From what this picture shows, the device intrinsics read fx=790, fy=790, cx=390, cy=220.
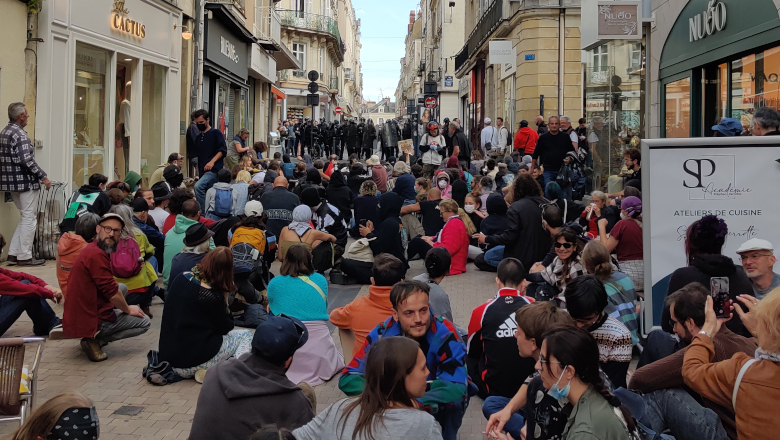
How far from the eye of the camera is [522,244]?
31.4 ft

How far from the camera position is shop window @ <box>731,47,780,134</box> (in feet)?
32.6

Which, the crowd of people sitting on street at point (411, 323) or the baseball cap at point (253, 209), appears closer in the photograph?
the crowd of people sitting on street at point (411, 323)

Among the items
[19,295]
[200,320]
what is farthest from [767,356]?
[19,295]

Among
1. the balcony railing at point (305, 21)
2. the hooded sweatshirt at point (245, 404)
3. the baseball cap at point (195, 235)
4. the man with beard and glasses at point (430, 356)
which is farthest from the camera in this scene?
the balcony railing at point (305, 21)

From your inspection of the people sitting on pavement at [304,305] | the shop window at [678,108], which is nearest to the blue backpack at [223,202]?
the people sitting on pavement at [304,305]

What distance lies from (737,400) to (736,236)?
10.9 ft

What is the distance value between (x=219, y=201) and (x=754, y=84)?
756cm

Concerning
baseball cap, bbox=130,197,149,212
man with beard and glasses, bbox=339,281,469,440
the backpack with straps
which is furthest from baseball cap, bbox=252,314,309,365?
baseball cap, bbox=130,197,149,212

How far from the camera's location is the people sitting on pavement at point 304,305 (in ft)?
22.0

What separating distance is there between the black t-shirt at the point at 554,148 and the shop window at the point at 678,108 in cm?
201

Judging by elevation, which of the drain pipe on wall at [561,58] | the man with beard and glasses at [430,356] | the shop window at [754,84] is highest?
the drain pipe on wall at [561,58]

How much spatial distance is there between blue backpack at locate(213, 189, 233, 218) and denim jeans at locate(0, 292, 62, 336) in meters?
4.09

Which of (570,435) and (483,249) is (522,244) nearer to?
(483,249)

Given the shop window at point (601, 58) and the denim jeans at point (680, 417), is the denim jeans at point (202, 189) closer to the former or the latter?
the shop window at point (601, 58)
